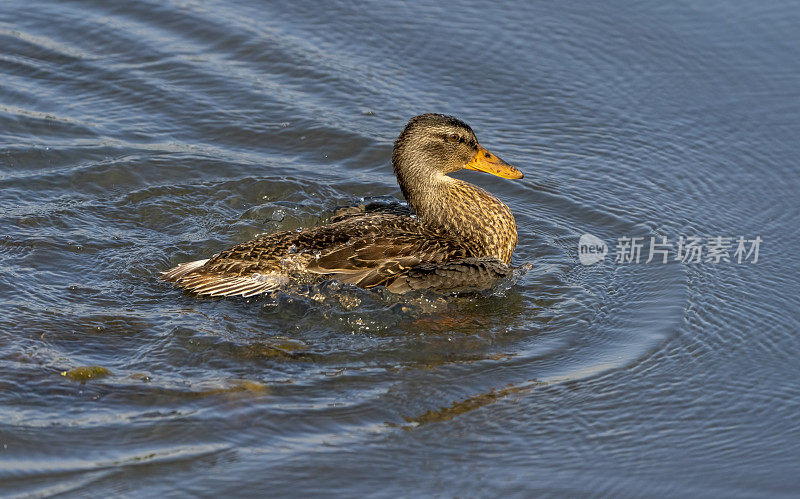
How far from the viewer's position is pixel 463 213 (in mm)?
7547

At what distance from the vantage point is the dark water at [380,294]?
5.38m

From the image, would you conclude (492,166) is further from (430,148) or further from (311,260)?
A: (311,260)

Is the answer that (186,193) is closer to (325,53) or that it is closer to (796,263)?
(325,53)

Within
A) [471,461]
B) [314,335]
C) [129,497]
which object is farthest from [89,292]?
[471,461]

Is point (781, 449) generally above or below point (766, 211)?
below

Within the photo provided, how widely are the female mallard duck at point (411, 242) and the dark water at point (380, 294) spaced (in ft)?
0.53

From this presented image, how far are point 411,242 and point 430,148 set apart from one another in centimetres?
84

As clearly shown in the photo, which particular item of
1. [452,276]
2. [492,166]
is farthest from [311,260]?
[492,166]

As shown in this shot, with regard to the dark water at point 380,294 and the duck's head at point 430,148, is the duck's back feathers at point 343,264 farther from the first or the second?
the duck's head at point 430,148

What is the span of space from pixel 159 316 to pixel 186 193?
197cm

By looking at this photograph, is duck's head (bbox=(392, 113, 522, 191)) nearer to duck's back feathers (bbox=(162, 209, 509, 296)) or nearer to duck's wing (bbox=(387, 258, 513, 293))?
duck's back feathers (bbox=(162, 209, 509, 296))

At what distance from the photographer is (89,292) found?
7.03m

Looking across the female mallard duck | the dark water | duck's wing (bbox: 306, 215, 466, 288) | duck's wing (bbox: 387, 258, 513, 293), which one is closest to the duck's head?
the female mallard duck

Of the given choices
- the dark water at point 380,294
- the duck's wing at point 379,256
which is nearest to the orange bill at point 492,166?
the dark water at point 380,294
